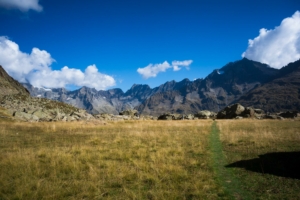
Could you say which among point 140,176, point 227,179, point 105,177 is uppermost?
point 227,179

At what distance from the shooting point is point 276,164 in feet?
37.7

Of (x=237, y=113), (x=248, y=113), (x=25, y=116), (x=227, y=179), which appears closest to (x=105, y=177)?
(x=227, y=179)

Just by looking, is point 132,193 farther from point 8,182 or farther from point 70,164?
point 8,182

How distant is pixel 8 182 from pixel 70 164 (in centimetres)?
292

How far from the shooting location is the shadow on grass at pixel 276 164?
1031 centimetres

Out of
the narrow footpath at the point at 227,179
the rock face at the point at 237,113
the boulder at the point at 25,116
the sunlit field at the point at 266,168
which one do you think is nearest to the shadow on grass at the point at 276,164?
the sunlit field at the point at 266,168

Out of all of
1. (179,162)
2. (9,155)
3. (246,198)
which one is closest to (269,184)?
(246,198)

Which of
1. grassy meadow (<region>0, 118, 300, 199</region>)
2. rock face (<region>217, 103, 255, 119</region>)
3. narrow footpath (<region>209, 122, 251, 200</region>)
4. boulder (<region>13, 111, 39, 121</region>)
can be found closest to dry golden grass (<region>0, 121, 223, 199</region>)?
grassy meadow (<region>0, 118, 300, 199</region>)

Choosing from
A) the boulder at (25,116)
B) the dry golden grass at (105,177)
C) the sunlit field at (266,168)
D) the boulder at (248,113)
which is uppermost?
the boulder at (248,113)

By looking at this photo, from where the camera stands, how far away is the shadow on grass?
10312 millimetres

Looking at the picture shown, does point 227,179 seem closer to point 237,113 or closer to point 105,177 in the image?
point 105,177

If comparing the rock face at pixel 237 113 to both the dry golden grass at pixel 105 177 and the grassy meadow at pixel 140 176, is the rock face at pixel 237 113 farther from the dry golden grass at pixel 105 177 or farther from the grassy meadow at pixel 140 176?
the dry golden grass at pixel 105 177

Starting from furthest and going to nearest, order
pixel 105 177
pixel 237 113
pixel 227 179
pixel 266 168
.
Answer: pixel 237 113 < pixel 266 168 < pixel 105 177 < pixel 227 179

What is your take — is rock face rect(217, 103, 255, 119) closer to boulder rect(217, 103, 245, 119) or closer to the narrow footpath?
boulder rect(217, 103, 245, 119)
